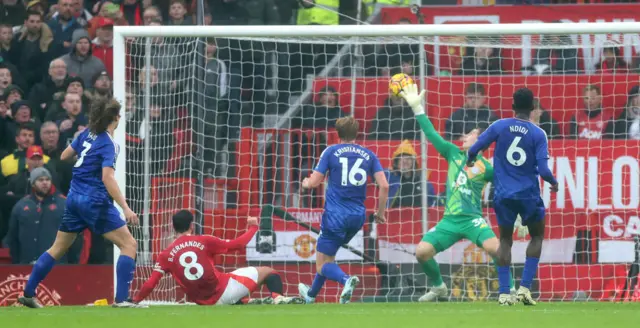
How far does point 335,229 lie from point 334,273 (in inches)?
17.2

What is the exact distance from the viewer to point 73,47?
53.7ft

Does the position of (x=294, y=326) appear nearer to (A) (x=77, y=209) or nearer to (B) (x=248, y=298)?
(A) (x=77, y=209)

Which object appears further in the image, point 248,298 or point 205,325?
point 248,298

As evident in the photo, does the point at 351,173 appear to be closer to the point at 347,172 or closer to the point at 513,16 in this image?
the point at 347,172

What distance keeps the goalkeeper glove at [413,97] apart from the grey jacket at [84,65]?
5.18 metres

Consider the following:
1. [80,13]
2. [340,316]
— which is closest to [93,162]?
[340,316]

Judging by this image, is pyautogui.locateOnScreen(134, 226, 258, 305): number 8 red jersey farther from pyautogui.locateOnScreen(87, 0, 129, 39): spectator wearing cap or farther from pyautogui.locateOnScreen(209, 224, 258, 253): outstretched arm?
pyautogui.locateOnScreen(87, 0, 129, 39): spectator wearing cap

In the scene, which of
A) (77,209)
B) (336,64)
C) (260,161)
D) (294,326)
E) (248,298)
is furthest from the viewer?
(336,64)

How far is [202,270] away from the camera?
1193 centimetres

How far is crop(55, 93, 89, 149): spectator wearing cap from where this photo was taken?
1526cm

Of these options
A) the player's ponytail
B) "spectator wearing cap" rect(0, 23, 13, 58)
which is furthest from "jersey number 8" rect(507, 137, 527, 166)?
"spectator wearing cap" rect(0, 23, 13, 58)

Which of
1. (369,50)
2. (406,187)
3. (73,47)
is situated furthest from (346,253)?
(73,47)

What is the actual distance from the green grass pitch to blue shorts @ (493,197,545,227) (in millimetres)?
772

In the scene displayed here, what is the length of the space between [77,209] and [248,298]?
10.2ft
